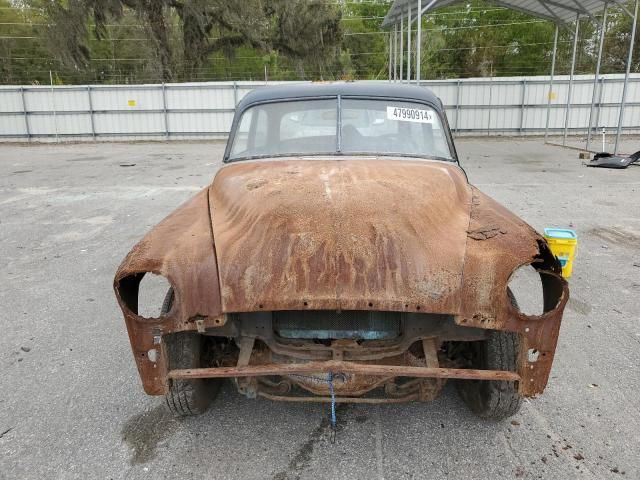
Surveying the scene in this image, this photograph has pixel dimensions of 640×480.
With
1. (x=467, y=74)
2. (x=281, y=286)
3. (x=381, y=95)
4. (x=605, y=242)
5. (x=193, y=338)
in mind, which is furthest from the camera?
(x=467, y=74)

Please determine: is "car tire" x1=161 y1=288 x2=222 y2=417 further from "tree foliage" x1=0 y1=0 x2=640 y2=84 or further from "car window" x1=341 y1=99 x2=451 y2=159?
"tree foliage" x1=0 y1=0 x2=640 y2=84

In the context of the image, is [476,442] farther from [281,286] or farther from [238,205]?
[238,205]

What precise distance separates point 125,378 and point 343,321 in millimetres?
1710

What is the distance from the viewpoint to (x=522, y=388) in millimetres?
2361

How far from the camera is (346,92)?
3908 millimetres

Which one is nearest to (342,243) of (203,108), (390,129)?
(390,129)

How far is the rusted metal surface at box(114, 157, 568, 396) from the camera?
218 centimetres

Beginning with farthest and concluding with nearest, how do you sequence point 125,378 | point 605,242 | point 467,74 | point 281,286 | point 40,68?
point 467,74 → point 40,68 → point 605,242 → point 125,378 → point 281,286

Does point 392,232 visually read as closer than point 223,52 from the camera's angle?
Yes

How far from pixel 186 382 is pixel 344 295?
1.10m

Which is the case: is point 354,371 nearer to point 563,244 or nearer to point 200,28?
point 563,244

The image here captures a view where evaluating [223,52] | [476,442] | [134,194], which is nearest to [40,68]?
[223,52]

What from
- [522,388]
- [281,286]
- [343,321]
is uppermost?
[281,286]

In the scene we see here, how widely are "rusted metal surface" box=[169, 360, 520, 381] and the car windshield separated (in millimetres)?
1744
